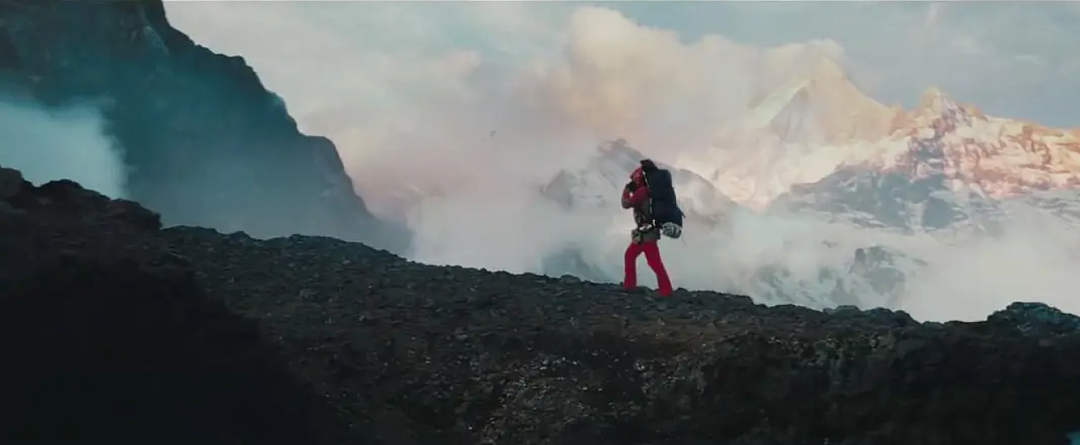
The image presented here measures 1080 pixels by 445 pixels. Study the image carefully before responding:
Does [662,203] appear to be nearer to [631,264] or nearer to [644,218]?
[644,218]

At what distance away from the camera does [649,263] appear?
61.3 ft

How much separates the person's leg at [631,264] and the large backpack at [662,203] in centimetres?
62

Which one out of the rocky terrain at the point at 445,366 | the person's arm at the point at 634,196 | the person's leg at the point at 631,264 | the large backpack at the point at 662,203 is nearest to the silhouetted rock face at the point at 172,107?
the person's leg at the point at 631,264

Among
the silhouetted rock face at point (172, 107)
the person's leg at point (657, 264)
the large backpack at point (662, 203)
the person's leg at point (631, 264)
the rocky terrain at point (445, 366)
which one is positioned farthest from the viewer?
the silhouetted rock face at point (172, 107)

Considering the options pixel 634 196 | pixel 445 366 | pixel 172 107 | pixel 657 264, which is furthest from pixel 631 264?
pixel 172 107

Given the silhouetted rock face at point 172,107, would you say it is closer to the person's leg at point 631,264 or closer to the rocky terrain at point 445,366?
the person's leg at point 631,264

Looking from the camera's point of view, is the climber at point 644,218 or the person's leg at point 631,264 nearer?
the climber at point 644,218

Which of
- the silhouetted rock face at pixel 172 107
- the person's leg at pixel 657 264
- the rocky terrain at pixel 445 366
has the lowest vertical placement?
the rocky terrain at pixel 445 366

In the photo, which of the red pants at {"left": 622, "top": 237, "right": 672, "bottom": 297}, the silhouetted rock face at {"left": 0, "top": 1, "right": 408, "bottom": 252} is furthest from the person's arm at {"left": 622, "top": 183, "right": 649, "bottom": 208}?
the silhouetted rock face at {"left": 0, "top": 1, "right": 408, "bottom": 252}

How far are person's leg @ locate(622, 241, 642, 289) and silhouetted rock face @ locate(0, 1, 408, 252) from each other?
375 feet

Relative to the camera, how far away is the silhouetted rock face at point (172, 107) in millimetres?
122500

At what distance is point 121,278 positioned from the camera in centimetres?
1066

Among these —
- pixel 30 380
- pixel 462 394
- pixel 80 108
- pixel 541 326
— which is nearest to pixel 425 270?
pixel 541 326

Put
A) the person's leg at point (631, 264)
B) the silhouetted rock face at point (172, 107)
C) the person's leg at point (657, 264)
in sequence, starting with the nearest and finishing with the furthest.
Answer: the person's leg at point (657, 264)
the person's leg at point (631, 264)
the silhouetted rock face at point (172, 107)
